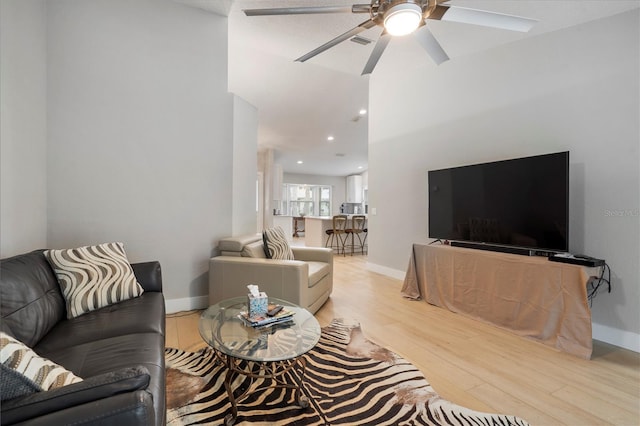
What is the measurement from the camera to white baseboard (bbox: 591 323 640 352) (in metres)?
2.18

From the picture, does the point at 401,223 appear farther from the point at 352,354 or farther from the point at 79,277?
the point at 79,277

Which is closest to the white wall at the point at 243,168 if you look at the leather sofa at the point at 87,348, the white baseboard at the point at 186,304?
the white baseboard at the point at 186,304

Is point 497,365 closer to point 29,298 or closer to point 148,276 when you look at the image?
point 148,276

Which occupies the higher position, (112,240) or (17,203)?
(17,203)

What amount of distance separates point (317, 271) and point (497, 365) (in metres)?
1.62

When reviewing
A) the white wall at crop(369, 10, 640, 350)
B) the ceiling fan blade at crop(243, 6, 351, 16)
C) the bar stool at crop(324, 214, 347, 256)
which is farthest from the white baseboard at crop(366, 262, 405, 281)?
the ceiling fan blade at crop(243, 6, 351, 16)

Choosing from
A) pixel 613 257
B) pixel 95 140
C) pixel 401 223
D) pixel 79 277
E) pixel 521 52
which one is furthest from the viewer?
pixel 401 223

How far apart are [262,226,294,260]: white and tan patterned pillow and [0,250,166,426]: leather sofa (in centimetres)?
111

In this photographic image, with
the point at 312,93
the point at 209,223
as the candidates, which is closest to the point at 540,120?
the point at 312,93

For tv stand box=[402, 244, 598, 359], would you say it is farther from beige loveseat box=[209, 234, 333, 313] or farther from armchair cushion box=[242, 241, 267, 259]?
armchair cushion box=[242, 241, 267, 259]

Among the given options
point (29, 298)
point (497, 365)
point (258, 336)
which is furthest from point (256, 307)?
point (497, 365)

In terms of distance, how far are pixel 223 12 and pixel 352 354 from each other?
11.3ft

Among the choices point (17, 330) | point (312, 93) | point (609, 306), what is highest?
point (312, 93)

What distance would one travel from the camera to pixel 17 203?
6.57 ft
